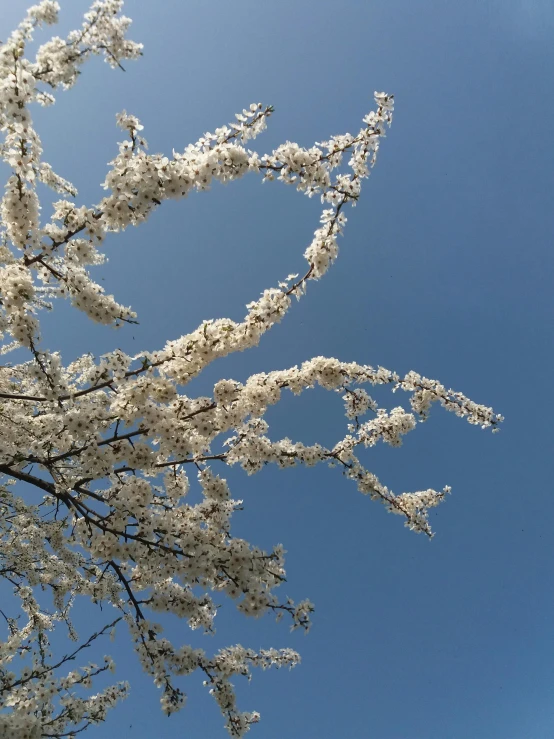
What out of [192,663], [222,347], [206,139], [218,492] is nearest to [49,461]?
[218,492]

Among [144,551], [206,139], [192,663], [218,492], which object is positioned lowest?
[192,663]

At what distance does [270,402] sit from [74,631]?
387 inches

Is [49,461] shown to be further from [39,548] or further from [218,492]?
[39,548]

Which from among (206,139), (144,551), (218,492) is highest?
(206,139)

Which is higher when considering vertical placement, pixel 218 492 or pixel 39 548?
pixel 39 548

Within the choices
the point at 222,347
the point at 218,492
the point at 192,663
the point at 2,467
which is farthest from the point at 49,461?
the point at 192,663

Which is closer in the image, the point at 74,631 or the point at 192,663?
the point at 192,663

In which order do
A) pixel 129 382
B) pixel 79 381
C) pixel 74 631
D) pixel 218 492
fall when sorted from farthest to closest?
pixel 74 631 < pixel 79 381 < pixel 218 492 < pixel 129 382

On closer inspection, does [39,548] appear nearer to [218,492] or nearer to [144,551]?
[144,551]

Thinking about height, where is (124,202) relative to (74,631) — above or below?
above

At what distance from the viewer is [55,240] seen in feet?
18.7

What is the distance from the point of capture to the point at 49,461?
6.55m

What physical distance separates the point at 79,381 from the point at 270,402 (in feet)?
18.9

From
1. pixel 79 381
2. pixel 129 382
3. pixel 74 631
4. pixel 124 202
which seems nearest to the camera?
pixel 124 202
